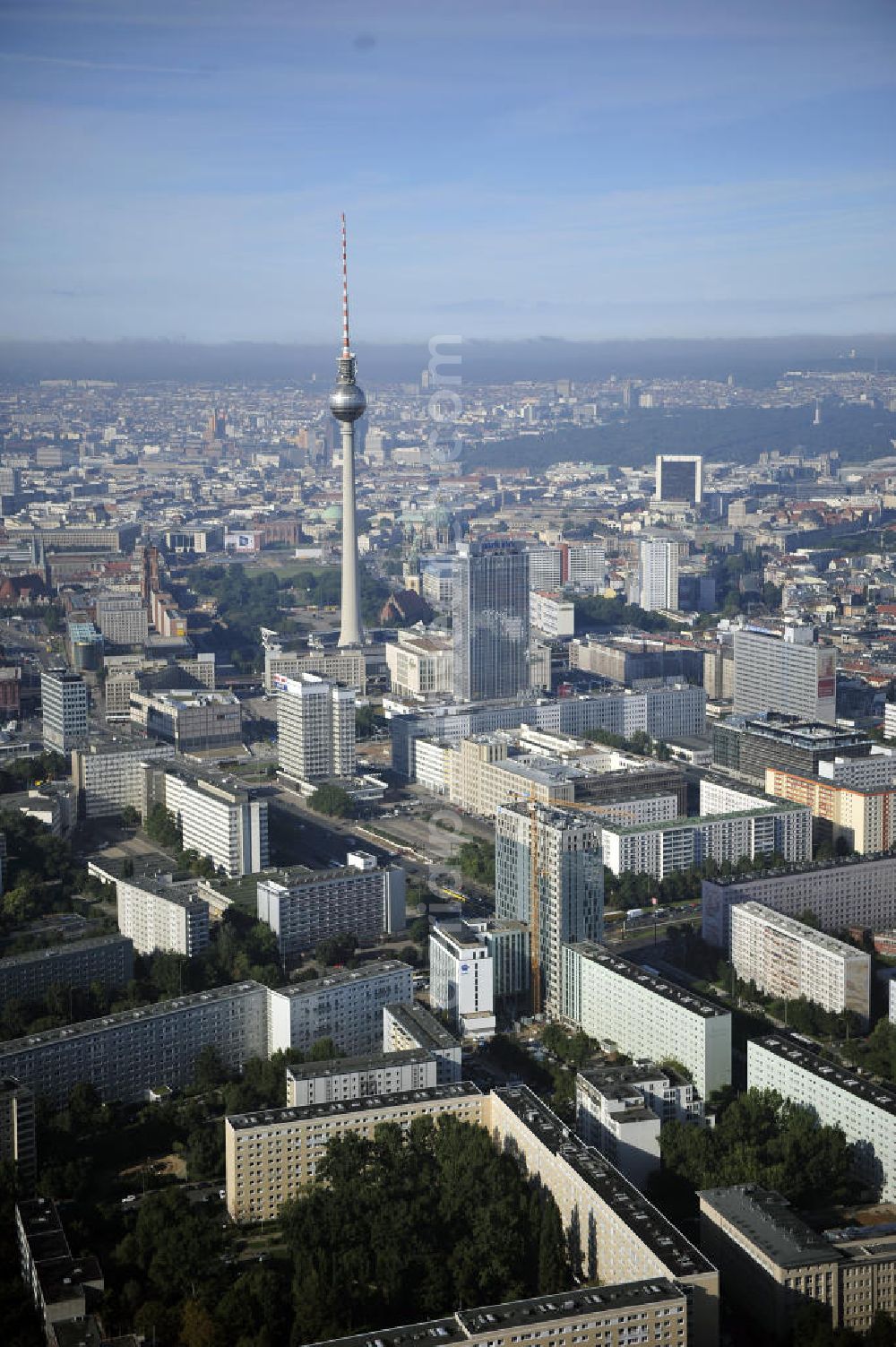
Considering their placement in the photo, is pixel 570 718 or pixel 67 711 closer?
pixel 67 711

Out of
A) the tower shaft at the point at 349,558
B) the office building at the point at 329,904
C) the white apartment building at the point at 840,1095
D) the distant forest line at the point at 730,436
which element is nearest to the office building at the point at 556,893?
the office building at the point at 329,904

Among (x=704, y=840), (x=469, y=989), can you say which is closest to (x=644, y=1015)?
(x=469, y=989)

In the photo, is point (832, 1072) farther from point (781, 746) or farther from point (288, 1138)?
point (781, 746)

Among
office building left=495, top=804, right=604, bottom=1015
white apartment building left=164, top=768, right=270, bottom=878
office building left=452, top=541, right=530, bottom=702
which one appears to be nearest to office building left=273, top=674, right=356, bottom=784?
office building left=452, top=541, right=530, bottom=702

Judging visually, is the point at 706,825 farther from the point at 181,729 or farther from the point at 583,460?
the point at 583,460

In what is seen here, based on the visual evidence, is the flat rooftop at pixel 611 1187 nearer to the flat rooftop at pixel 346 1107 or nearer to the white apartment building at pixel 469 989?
the flat rooftop at pixel 346 1107

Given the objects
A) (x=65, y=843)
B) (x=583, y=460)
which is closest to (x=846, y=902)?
(x=65, y=843)
